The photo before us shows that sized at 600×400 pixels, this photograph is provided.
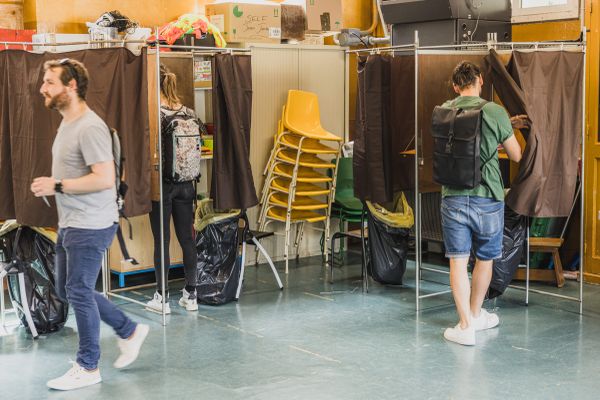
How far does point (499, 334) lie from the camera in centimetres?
529

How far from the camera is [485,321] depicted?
5.38 m

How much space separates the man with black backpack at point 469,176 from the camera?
4.91 meters

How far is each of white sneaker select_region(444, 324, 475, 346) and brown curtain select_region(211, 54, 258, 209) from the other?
167 centimetres

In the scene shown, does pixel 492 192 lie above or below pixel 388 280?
above

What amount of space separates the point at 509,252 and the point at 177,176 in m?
2.23

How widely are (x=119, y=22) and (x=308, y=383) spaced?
354 centimetres

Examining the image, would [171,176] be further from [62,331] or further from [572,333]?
[572,333]

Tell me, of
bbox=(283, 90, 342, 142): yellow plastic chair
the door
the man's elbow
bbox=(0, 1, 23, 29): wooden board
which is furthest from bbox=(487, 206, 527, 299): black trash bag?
bbox=(0, 1, 23, 29): wooden board

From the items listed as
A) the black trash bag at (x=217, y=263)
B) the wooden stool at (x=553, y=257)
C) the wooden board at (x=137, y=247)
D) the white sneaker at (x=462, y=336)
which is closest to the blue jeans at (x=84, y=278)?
the black trash bag at (x=217, y=263)

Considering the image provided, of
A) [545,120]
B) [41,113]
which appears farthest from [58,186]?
[545,120]

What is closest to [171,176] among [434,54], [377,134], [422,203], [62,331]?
[62,331]

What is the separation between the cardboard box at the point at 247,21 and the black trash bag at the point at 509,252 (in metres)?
2.57

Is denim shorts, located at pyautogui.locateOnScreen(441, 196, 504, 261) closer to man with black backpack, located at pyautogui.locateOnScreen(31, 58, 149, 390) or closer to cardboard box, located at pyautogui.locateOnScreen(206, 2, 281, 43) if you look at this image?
man with black backpack, located at pyautogui.locateOnScreen(31, 58, 149, 390)

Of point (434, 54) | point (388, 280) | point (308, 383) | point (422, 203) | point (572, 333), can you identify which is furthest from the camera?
point (422, 203)
